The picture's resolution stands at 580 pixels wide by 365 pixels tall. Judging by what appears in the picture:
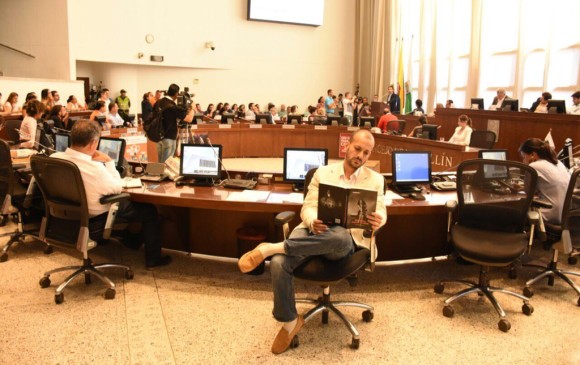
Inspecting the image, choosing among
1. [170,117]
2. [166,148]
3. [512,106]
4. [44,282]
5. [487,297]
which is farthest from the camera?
[512,106]

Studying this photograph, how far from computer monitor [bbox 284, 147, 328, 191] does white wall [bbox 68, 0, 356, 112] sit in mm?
10595

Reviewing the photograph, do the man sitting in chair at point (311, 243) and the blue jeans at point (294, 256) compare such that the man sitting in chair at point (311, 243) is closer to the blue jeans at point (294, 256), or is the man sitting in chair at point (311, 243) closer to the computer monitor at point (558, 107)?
the blue jeans at point (294, 256)

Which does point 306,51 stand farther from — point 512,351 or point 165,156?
point 512,351

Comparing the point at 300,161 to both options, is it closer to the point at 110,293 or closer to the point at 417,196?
the point at 417,196

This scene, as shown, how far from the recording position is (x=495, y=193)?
→ 3.15 metres

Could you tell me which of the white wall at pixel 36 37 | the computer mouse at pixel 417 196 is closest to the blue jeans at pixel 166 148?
the computer mouse at pixel 417 196

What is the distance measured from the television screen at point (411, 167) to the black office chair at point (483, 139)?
350cm

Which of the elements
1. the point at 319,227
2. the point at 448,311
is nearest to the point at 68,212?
the point at 319,227

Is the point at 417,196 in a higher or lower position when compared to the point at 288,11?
lower

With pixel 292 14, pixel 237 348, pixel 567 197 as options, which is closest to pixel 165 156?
pixel 237 348

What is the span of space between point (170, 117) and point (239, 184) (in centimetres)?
273

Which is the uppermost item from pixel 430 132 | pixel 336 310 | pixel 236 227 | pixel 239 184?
pixel 430 132

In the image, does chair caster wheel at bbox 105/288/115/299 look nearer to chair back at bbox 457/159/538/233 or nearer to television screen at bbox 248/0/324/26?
→ chair back at bbox 457/159/538/233

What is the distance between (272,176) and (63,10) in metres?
10.8
